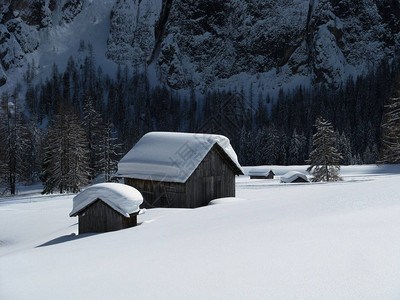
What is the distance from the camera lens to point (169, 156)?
21969 mm

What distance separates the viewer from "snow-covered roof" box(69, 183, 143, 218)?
50.2 ft

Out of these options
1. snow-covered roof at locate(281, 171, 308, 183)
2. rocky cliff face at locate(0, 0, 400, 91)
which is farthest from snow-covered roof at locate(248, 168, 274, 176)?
rocky cliff face at locate(0, 0, 400, 91)

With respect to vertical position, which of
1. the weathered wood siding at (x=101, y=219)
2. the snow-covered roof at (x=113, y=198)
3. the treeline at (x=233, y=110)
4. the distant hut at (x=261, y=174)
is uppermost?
the treeline at (x=233, y=110)

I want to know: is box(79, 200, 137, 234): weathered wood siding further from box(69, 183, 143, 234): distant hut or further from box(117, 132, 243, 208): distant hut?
box(117, 132, 243, 208): distant hut

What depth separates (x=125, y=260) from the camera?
273 inches

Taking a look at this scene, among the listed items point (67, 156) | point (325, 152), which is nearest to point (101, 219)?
point (67, 156)

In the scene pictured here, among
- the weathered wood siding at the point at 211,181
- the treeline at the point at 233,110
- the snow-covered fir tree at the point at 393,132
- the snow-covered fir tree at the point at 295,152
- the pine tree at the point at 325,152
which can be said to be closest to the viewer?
the weathered wood siding at the point at 211,181

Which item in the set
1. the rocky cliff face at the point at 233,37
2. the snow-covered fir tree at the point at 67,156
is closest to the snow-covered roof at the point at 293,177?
the snow-covered fir tree at the point at 67,156

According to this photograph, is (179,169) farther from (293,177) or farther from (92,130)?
(92,130)

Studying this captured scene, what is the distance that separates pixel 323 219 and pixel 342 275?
11.0 ft

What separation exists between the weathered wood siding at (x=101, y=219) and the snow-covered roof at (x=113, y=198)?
26 cm

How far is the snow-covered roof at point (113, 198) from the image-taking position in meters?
15.3

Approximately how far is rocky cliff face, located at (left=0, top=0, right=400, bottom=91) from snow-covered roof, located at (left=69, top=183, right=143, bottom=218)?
13923 centimetres

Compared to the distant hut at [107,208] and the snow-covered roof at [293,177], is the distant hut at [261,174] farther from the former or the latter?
the distant hut at [107,208]
